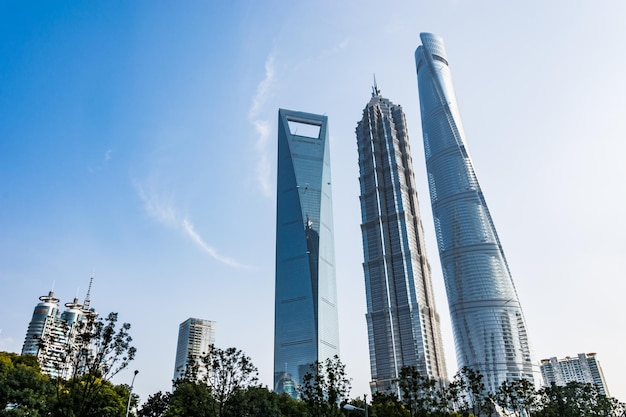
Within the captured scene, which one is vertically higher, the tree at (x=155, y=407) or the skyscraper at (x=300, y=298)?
the skyscraper at (x=300, y=298)

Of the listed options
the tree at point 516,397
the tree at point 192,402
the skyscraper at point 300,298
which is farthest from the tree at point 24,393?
the skyscraper at point 300,298

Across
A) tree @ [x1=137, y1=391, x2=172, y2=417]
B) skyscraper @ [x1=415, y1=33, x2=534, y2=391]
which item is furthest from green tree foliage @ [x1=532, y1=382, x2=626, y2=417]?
skyscraper @ [x1=415, y1=33, x2=534, y2=391]

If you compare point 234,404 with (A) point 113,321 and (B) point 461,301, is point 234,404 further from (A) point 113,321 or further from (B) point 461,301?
(B) point 461,301

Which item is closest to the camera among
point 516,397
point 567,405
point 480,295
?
point 516,397

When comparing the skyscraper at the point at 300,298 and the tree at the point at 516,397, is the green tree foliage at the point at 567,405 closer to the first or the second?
the tree at the point at 516,397

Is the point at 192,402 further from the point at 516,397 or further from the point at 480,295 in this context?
the point at 480,295

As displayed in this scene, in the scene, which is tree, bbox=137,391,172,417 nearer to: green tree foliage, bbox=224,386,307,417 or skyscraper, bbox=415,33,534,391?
green tree foliage, bbox=224,386,307,417

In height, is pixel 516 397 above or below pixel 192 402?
above

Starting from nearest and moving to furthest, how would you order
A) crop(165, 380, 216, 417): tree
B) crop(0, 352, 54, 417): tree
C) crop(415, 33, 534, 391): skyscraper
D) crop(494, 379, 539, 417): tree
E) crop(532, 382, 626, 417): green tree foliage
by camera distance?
1. crop(0, 352, 54, 417): tree
2. crop(165, 380, 216, 417): tree
3. crop(494, 379, 539, 417): tree
4. crop(532, 382, 626, 417): green tree foliage
5. crop(415, 33, 534, 391): skyscraper

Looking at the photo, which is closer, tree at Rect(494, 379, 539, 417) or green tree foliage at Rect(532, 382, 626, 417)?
tree at Rect(494, 379, 539, 417)

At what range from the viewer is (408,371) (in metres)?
63.7

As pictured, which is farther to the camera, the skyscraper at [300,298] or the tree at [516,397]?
the skyscraper at [300,298]

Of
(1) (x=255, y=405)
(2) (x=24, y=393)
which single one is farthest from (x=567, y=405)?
(2) (x=24, y=393)

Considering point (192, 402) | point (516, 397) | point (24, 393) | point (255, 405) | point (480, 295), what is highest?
point (480, 295)
